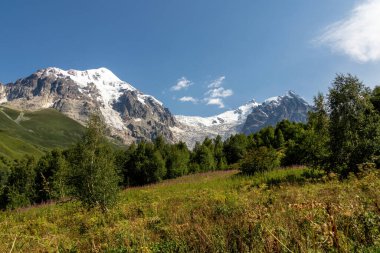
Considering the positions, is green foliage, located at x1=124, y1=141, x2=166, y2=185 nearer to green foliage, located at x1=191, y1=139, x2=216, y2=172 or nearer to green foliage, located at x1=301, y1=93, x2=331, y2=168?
green foliage, located at x1=191, y1=139, x2=216, y2=172

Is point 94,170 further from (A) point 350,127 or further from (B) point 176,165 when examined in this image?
(B) point 176,165

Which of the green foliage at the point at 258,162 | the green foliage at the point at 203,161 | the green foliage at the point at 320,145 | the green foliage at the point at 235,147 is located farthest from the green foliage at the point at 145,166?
the green foliage at the point at 320,145

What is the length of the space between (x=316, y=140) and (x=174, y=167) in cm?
3135

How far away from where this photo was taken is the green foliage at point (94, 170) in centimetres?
1511

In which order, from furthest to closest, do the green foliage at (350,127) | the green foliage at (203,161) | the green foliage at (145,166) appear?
the green foliage at (203,161) → the green foliage at (145,166) → the green foliage at (350,127)

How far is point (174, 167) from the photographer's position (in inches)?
1914

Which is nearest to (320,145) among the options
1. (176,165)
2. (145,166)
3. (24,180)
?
(145,166)

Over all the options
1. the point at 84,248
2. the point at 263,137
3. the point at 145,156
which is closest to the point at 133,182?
the point at 145,156

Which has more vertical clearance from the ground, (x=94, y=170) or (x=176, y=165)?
(x=94, y=170)

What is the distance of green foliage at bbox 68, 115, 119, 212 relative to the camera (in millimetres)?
15109

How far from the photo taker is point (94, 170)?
1526 cm

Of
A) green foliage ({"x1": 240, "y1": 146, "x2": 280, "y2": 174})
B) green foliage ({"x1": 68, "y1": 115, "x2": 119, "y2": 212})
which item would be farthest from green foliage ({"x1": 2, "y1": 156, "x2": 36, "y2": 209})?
green foliage ({"x1": 240, "y1": 146, "x2": 280, "y2": 174})

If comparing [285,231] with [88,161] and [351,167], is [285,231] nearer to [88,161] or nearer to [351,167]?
[88,161]

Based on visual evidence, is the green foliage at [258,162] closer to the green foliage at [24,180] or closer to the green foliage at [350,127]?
the green foliage at [350,127]
